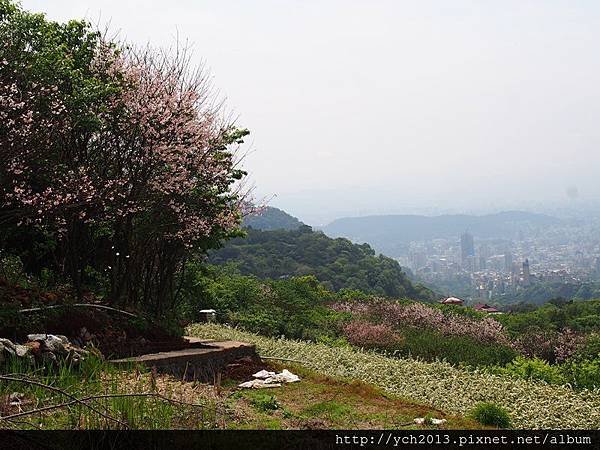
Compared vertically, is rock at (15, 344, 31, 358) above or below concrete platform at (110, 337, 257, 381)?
above

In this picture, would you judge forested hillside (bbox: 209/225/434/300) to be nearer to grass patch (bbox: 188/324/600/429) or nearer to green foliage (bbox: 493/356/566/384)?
grass patch (bbox: 188/324/600/429)

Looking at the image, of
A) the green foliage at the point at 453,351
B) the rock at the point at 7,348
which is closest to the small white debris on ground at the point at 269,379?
the rock at the point at 7,348

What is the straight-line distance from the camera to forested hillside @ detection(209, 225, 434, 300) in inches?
1848

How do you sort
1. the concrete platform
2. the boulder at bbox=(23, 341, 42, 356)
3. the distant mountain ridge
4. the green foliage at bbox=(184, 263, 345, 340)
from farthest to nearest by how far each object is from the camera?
the distant mountain ridge → the green foliage at bbox=(184, 263, 345, 340) → the concrete platform → the boulder at bbox=(23, 341, 42, 356)

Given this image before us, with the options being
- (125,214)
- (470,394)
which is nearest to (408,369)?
(470,394)

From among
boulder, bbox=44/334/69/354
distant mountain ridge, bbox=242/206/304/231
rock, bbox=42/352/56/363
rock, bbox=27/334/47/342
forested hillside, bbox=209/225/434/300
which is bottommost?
forested hillside, bbox=209/225/434/300

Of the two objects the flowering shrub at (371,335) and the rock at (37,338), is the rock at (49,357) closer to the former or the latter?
the rock at (37,338)

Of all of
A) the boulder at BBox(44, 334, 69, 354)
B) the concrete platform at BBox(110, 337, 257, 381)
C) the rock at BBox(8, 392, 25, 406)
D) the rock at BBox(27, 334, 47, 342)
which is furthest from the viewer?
the concrete platform at BBox(110, 337, 257, 381)

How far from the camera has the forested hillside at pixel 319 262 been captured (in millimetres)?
46938

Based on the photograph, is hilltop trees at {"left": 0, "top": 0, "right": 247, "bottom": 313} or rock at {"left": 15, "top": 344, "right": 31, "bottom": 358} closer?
rock at {"left": 15, "top": 344, "right": 31, "bottom": 358}

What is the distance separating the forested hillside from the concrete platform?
33.5 m

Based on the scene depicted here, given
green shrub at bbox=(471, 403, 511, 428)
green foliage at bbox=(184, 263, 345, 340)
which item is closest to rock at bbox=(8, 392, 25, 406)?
green shrub at bbox=(471, 403, 511, 428)

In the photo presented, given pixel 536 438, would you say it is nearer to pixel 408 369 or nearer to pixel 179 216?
pixel 408 369

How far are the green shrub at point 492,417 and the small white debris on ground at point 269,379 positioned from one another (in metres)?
2.81
